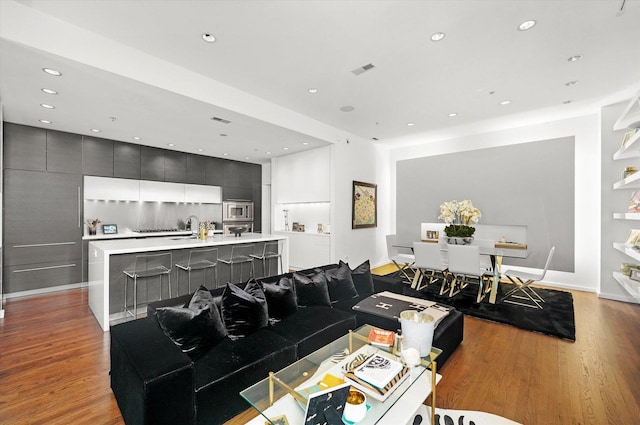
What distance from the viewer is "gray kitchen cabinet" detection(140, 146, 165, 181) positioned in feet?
20.1

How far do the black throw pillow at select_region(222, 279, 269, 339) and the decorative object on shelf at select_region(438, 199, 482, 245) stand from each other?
12.1 ft

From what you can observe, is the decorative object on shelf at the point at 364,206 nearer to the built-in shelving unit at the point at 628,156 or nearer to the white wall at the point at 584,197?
the white wall at the point at 584,197

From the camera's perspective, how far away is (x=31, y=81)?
10.4 ft

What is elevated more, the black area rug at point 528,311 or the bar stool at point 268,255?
the bar stool at point 268,255

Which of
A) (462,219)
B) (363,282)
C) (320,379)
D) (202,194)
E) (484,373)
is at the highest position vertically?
(202,194)

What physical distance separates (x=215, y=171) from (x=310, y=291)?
554 cm

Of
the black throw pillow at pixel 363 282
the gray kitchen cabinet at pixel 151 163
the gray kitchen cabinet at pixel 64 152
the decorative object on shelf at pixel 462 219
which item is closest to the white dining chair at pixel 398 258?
the decorative object on shelf at pixel 462 219

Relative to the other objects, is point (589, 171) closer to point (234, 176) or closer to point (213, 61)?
point (213, 61)

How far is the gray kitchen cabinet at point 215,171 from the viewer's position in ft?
23.8

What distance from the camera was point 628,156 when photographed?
4207 mm

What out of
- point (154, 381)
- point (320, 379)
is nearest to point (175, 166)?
point (154, 381)

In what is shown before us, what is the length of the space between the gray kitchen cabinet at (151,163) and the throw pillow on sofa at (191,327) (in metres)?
5.23

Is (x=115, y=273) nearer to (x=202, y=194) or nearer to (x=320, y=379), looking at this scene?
(x=320, y=379)

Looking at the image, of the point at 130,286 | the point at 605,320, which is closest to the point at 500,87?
the point at 605,320
